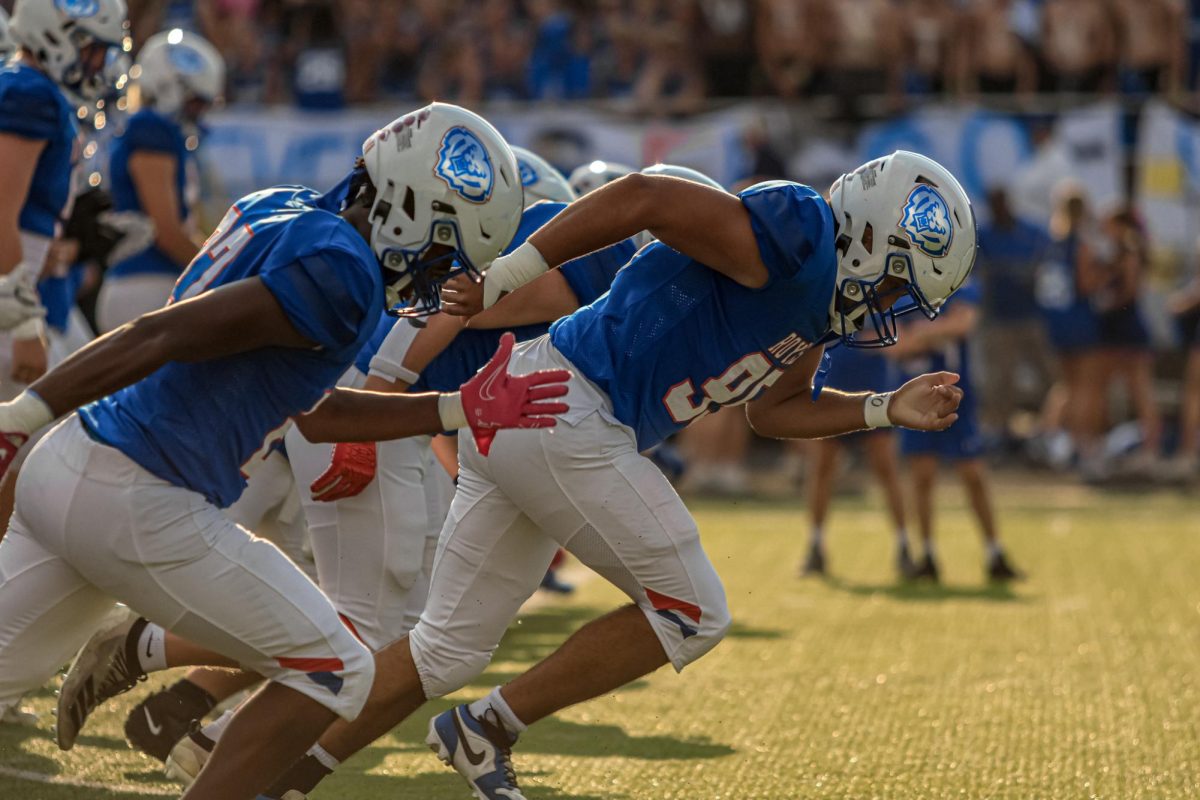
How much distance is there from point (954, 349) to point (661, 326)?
5.27m

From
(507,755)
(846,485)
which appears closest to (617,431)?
(507,755)

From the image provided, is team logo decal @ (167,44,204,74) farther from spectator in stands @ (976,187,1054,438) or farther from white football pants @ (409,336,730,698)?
spectator in stands @ (976,187,1054,438)

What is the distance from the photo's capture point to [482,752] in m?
4.14

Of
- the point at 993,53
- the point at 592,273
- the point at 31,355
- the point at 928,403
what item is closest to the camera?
the point at 928,403

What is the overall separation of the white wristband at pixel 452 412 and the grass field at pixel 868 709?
129 cm

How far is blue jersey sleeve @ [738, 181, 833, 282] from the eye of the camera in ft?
12.7

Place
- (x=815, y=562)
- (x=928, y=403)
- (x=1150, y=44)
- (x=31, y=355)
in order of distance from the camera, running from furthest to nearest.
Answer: (x=1150, y=44) → (x=815, y=562) → (x=31, y=355) → (x=928, y=403)

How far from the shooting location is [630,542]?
4.04m

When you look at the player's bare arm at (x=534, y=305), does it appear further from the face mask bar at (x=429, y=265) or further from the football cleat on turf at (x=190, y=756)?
the football cleat on turf at (x=190, y=756)

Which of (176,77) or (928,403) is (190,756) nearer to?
(928,403)

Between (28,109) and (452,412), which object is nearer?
(452,412)

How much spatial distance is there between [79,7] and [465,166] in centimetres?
260

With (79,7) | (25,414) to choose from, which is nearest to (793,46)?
(79,7)

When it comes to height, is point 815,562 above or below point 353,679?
below
